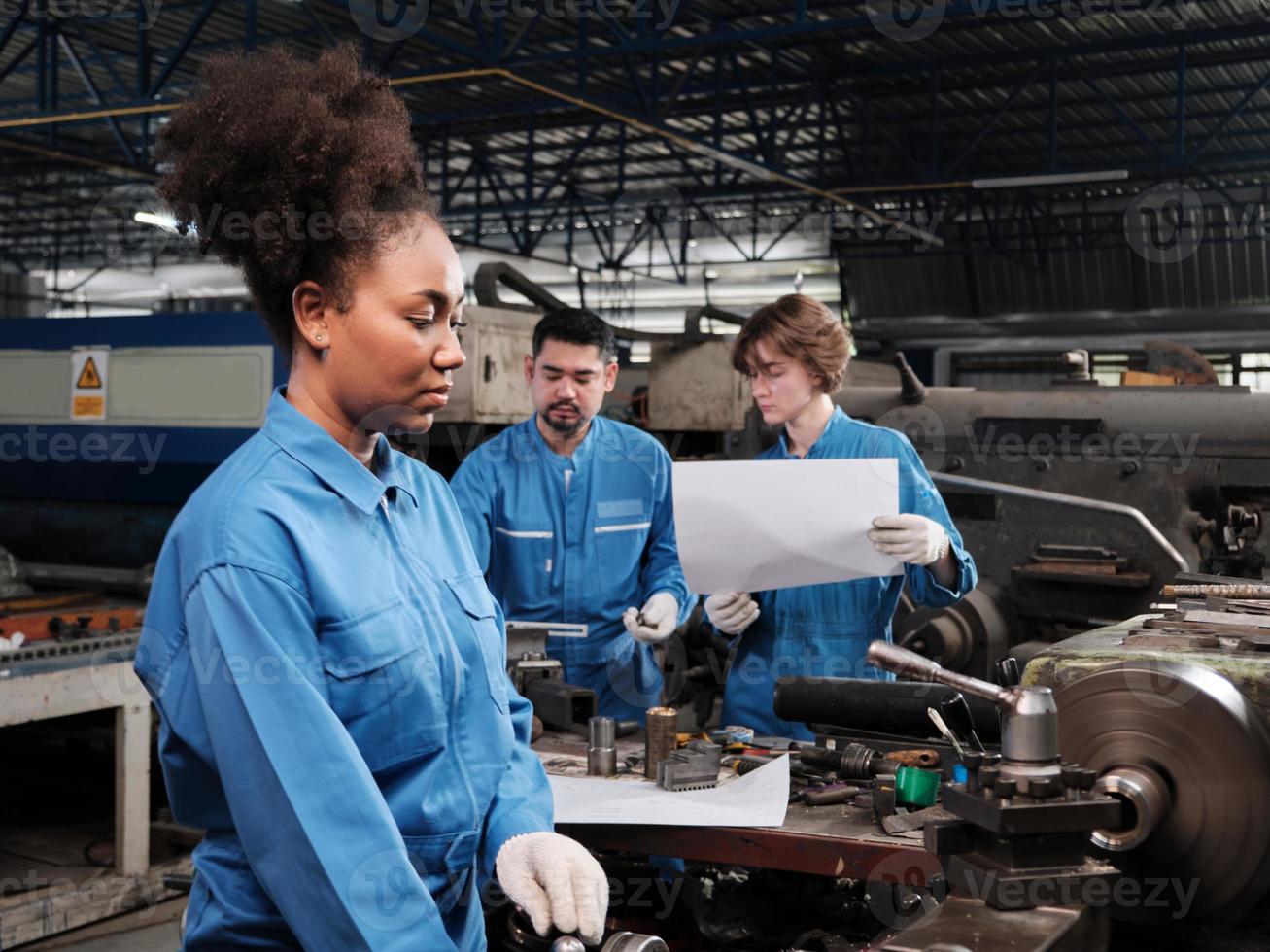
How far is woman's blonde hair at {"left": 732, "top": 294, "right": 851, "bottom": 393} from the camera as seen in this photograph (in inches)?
83.4

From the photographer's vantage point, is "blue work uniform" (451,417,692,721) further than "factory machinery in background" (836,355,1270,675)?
No

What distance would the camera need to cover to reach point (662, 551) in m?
2.40

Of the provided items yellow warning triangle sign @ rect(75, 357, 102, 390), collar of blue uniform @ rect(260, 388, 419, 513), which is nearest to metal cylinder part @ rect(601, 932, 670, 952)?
collar of blue uniform @ rect(260, 388, 419, 513)

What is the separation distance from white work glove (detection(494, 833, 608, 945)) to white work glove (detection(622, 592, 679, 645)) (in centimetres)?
111

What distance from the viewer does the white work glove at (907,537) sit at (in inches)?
71.6

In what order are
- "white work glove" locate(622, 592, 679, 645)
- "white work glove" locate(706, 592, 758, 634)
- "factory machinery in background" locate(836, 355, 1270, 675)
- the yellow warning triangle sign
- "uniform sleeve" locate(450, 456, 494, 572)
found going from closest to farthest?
1. "white work glove" locate(706, 592, 758, 634)
2. "white work glove" locate(622, 592, 679, 645)
3. "uniform sleeve" locate(450, 456, 494, 572)
4. "factory machinery in background" locate(836, 355, 1270, 675)
5. the yellow warning triangle sign

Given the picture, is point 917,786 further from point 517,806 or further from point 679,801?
point 517,806

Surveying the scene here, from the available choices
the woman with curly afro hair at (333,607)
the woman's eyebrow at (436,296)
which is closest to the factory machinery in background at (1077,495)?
the woman with curly afro hair at (333,607)

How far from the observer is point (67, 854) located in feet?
10.1

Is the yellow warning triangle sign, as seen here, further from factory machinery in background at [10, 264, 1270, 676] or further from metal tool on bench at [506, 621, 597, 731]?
metal tool on bench at [506, 621, 597, 731]

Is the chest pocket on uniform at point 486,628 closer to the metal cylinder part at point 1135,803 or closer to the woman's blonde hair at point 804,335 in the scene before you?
the metal cylinder part at point 1135,803

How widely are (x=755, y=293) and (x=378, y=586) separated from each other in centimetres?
1182

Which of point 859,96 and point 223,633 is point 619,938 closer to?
point 223,633

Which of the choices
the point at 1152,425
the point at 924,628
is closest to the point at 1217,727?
the point at 924,628
